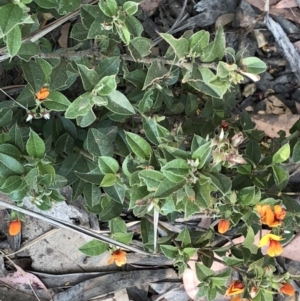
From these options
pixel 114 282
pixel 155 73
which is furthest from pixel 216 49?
pixel 114 282

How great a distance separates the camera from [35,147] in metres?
1.62

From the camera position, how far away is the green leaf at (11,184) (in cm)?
159

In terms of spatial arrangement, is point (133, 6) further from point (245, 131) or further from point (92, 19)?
point (245, 131)

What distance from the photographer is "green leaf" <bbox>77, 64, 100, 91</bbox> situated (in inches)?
59.3

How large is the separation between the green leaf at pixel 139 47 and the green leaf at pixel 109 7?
117mm

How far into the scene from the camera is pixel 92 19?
1643 millimetres

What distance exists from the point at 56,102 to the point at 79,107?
0.21m

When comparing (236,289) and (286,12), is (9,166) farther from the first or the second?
(286,12)

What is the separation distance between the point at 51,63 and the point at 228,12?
3.67ft

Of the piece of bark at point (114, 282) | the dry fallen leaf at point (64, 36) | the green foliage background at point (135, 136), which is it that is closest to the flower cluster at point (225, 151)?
the green foliage background at point (135, 136)

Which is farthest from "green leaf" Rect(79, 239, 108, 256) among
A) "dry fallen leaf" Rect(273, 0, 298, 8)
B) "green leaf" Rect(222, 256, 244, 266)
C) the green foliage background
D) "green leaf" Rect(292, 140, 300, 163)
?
"dry fallen leaf" Rect(273, 0, 298, 8)

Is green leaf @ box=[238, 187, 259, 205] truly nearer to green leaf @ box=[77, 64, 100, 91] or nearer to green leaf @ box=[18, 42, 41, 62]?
green leaf @ box=[77, 64, 100, 91]

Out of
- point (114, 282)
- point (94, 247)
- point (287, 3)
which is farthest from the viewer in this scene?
point (114, 282)

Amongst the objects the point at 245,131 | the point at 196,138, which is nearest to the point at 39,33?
the point at 196,138
